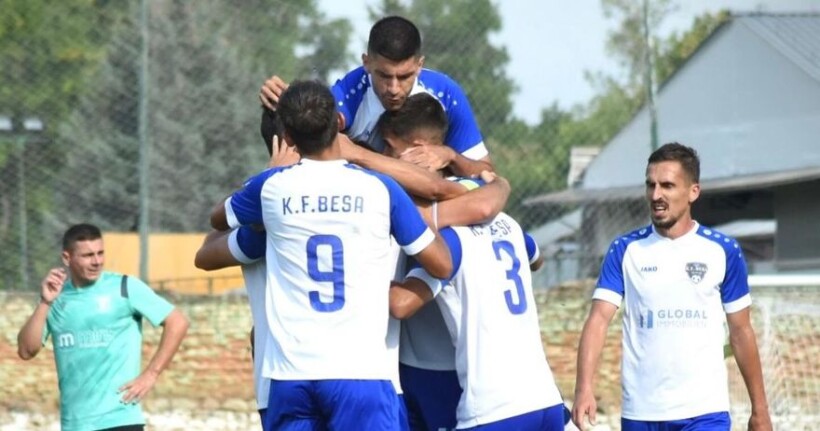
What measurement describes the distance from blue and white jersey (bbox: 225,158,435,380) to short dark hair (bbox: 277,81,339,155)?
0.08 meters

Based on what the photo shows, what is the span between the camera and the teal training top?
32.2 ft

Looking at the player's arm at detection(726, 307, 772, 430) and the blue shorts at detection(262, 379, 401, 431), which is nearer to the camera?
the blue shorts at detection(262, 379, 401, 431)

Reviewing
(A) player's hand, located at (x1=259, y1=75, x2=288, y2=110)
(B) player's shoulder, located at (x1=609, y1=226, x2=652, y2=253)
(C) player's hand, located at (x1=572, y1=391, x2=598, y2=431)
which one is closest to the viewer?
(A) player's hand, located at (x1=259, y1=75, x2=288, y2=110)

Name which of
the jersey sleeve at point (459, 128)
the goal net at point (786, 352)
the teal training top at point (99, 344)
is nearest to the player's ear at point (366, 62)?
the jersey sleeve at point (459, 128)

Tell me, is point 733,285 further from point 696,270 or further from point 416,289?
point 416,289

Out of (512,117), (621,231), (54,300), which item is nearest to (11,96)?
(512,117)

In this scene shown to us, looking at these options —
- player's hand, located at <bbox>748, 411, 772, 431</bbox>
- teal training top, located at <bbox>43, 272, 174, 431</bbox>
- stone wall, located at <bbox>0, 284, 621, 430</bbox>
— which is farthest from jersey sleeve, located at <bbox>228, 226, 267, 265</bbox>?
stone wall, located at <bbox>0, 284, 621, 430</bbox>

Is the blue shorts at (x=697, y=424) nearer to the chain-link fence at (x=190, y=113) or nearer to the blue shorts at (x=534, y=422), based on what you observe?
the blue shorts at (x=534, y=422)

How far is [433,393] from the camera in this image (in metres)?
6.48

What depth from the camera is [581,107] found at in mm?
20312

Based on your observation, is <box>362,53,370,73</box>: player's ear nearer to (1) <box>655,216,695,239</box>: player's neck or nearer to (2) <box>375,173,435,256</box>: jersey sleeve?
(2) <box>375,173,435,256</box>: jersey sleeve

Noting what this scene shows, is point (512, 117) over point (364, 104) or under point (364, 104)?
over

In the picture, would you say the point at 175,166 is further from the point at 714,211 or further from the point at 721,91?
the point at 714,211

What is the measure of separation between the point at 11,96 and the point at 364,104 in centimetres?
1481
